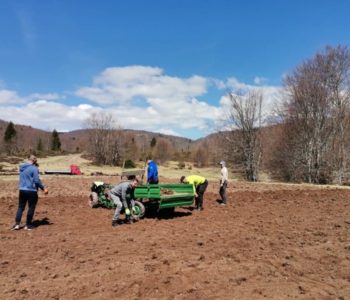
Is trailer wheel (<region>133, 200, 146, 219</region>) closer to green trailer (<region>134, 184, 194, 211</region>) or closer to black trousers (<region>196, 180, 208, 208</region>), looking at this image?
green trailer (<region>134, 184, 194, 211</region>)

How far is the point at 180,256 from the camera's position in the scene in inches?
299

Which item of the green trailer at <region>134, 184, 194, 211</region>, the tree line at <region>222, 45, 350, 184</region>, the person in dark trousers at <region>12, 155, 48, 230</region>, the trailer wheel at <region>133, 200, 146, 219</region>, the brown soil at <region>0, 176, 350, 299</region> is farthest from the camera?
the tree line at <region>222, 45, 350, 184</region>

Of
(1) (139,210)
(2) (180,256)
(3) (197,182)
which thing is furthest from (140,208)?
(2) (180,256)

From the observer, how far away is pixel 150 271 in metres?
6.70

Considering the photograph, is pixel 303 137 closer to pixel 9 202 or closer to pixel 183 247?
pixel 9 202

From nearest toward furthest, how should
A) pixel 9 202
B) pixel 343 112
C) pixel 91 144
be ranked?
pixel 9 202 < pixel 343 112 < pixel 91 144

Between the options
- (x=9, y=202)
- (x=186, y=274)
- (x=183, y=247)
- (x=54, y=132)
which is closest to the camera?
(x=186, y=274)

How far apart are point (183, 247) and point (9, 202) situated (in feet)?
31.2

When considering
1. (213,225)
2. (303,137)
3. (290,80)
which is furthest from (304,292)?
(290,80)

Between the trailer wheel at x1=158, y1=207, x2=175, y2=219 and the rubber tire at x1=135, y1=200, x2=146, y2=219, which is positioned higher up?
the rubber tire at x1=135, y1=200, x2=146, y2=219

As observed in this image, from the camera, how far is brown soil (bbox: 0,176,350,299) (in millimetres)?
5918

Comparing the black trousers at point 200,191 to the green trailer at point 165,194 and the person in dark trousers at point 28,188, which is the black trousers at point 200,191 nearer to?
the green trailer at point 165,194

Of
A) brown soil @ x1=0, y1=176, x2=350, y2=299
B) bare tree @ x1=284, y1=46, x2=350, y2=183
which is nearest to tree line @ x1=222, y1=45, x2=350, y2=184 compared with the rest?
bare tree @ x1=284, y1=46, x2=350, y2=183

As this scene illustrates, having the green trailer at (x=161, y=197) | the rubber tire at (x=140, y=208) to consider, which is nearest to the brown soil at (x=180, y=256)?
the rubber tire at (x=140, y=208)
